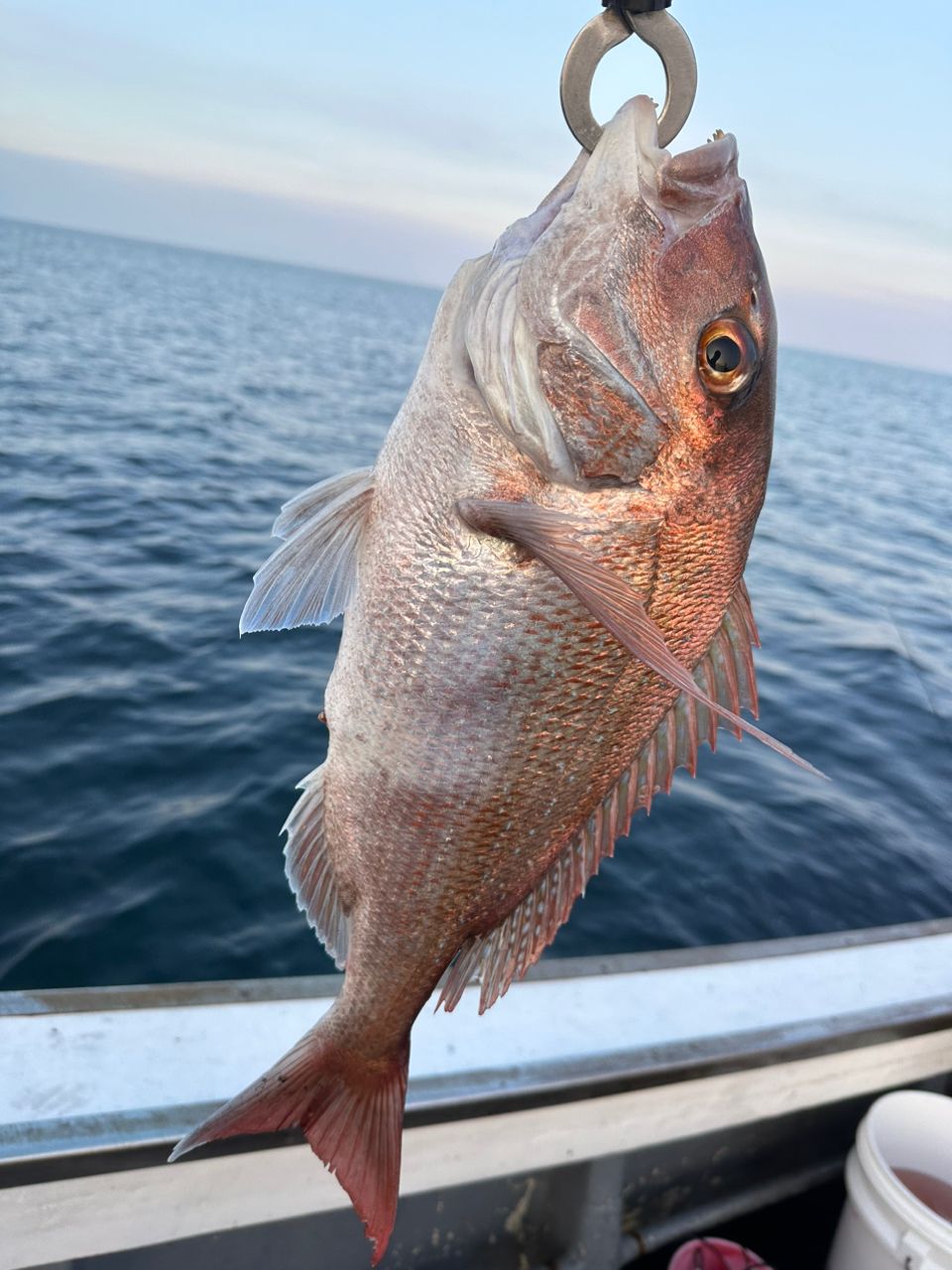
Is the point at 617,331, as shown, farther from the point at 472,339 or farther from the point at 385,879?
the point at 385,879

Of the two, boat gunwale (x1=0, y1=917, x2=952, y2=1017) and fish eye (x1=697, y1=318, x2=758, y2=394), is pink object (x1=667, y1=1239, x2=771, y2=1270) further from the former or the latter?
fish eye (x1=697, y1=318, x2=758, y2=394)

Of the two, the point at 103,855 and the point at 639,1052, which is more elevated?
the point at 639,1052

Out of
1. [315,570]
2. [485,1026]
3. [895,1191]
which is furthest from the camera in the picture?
[895,1191]

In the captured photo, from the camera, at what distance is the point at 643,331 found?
1488mm

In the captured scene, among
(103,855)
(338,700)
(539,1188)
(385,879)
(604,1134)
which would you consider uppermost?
(338,700)

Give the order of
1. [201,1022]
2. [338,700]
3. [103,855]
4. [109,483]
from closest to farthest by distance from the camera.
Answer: [338,700], [201,1022], [103,855], [109,483]

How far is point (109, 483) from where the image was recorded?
11109 mm

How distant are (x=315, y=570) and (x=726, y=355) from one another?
0.75m

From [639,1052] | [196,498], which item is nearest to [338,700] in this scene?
[639,1052]

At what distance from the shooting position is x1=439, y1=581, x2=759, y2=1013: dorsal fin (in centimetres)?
161

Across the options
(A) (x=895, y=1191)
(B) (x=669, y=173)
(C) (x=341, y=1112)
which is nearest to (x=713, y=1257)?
(A) (x=895, y=1191)

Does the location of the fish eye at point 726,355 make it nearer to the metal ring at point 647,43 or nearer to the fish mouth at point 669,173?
the fish mouth at point 669,173

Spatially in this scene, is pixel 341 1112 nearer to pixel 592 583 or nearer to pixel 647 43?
pixel 592 583

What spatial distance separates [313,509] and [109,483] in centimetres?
1027
